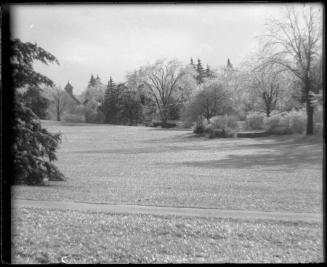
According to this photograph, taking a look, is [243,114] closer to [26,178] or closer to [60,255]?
[26,178]

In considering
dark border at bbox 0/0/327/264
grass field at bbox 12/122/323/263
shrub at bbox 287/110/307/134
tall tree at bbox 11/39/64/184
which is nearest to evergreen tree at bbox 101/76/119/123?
grass field at bbox 12/122/323/263

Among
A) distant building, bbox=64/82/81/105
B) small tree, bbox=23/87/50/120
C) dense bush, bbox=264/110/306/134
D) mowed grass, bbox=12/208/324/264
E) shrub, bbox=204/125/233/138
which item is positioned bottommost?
mowed grass, bbox=12/208/324/264

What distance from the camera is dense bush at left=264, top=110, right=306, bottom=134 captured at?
2786cm

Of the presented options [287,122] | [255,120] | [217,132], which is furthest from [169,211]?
[255,120]

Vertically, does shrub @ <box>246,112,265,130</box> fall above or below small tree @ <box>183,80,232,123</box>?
below

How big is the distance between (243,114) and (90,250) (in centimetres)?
3052

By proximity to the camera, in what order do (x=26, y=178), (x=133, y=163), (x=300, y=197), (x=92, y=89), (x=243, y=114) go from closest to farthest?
(x=300, y=197), (x=26, y=178), (x=92, y=89), (x=133, y=163), (x=243, y=114)

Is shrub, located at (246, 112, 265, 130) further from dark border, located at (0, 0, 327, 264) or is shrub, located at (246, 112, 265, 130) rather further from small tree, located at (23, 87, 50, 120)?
dark border, located at (0, 0, 327, 264)

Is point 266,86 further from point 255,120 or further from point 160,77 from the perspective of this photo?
point 160,77

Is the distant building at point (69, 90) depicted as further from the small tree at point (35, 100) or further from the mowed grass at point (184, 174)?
the mowed grass at point (184, 174)

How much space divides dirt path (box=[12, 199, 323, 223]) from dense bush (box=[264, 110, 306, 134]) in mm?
20628

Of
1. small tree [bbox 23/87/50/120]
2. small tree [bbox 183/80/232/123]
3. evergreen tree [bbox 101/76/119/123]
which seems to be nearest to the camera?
small tree [bbox 23/87/50/120]

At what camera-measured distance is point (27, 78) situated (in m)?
10.5

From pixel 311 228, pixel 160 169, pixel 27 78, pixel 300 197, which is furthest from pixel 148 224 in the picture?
pixel 160 169
